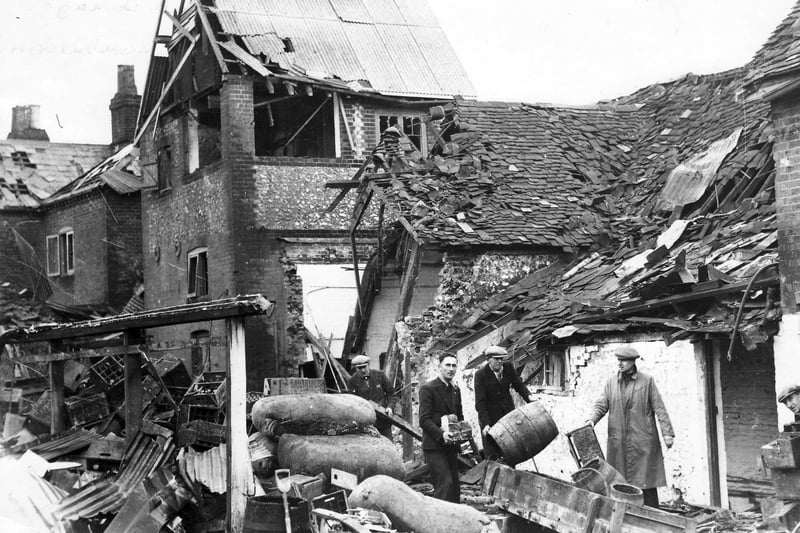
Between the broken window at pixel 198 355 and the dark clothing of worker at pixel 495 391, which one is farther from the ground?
the broken window at pixel 198 355

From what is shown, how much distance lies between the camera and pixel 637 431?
33.4 ft

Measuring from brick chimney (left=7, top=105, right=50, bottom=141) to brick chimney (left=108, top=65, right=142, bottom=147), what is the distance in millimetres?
4078

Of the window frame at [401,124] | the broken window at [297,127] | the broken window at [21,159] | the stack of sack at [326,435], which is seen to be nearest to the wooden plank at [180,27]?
the broken window at [297,127]

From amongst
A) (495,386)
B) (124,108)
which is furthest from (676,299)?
(124,108)

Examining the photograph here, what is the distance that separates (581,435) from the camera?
10016 mm

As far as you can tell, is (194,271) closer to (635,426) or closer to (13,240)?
(13,240)

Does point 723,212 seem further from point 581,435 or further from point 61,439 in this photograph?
point 61,439

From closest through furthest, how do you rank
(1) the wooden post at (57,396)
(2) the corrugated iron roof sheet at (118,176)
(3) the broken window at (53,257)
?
(1) the wooden post at (57,396), (2) the corrugated iron roof sheet at (118,176), (3) the broken window at (53,257)

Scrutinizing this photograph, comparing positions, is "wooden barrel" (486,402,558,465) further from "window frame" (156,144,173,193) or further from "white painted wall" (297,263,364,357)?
"window frame" (156,144,173,193)

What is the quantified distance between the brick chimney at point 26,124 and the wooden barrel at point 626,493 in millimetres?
32910

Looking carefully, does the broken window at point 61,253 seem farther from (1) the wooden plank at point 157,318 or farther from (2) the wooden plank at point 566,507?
(2) the wooden plank at point 566,507

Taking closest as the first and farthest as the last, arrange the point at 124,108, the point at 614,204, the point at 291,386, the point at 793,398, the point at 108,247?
1. the point at 793,398
2. the point at 291,386
3. the point at 614,204
4. the point at 108,247
5. the point at 124,108

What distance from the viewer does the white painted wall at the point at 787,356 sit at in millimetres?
11023

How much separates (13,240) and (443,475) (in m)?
26.5
